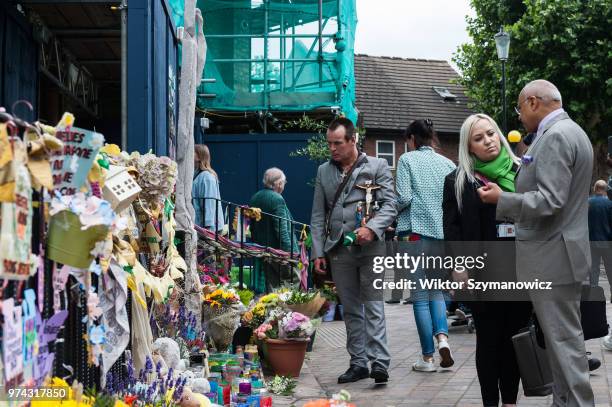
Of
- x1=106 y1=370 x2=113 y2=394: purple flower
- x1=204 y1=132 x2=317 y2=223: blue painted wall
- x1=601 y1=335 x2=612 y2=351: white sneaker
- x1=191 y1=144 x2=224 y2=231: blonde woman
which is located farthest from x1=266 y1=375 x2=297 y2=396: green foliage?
x1=204 y1=132 x2=317 y2=223: blue painted wall

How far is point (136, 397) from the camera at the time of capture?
13.4 ft

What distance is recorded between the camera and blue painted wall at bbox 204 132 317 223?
17938mm

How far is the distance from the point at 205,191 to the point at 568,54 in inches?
820

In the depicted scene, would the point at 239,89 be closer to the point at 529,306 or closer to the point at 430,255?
the point at 430,255

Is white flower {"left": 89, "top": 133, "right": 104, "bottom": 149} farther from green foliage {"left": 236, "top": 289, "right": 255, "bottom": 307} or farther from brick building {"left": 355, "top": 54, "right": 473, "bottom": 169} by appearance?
brick building {"left": 355, "top": 54, "right": 473, "bottom": 169}

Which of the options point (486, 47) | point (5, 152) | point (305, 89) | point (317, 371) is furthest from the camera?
point (486, 47)

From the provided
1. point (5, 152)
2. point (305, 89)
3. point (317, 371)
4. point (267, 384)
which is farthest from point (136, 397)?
point (305, 89)

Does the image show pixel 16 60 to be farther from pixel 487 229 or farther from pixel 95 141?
pixel 95 141

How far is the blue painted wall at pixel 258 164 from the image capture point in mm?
17938

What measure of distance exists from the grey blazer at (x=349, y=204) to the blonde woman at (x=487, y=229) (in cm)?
122

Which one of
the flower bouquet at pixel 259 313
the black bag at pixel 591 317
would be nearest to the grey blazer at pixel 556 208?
the black bag at pixel 591 317

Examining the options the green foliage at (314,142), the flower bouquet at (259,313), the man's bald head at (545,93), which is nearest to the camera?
the man's bald head at (545,93)

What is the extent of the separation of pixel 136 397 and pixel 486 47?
2929 cm

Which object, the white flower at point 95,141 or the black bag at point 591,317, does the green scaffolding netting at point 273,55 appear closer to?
the black bag at point 591,317
